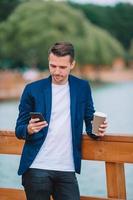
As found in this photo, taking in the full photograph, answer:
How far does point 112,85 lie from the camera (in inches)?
405

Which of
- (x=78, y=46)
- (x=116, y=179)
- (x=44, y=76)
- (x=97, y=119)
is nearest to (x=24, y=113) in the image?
(x=97, y=119)

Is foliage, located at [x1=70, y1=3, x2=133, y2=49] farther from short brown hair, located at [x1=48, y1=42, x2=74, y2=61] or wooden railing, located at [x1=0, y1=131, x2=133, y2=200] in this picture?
short brown hair, located at [x1=48, y1=42, x2=74, y2=61]

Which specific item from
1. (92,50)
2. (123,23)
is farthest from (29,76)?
(123,23)

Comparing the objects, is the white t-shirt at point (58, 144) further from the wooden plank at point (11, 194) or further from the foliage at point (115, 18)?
the foliage at point (115, 18)

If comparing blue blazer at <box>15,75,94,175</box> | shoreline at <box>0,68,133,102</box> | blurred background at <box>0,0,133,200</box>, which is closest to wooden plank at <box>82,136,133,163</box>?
blue blazer at <box>15,75,94,175</box>

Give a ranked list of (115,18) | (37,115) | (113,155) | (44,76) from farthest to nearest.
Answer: (44,76), (115,18), (113,155), (37,115)

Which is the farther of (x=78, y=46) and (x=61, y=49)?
(x=78, y=46)

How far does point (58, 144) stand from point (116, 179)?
1.19 ft

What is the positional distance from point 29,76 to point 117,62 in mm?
1610

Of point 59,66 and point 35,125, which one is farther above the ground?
point 59,66

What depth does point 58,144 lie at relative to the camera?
7.88ft

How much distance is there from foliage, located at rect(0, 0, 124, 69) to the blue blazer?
7.78 metres

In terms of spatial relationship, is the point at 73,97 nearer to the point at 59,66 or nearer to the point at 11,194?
the point at 59,66

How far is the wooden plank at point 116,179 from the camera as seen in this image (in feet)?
8.47
